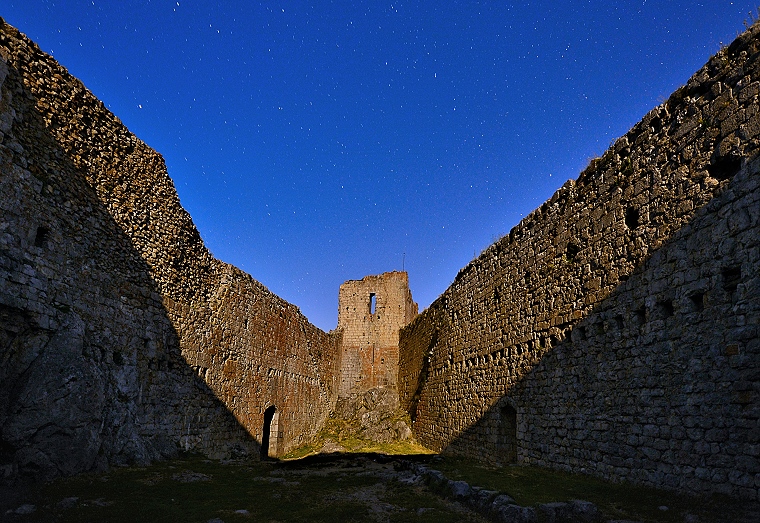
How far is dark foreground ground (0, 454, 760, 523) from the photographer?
20.1 ft

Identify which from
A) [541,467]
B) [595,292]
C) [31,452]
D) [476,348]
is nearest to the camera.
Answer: [31,452]

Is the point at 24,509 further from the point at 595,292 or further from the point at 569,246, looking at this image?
the point at 569,246

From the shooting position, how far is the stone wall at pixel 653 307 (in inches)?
253

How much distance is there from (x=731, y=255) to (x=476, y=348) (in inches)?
393

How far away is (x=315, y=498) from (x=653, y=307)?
20.4 feet

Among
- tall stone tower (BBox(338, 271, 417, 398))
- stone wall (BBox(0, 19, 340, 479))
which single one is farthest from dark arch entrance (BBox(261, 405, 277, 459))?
tall stone tower (BBox(338, 271, 417, 398))

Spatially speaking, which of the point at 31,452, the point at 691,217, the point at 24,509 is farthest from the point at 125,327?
the point at 691,217

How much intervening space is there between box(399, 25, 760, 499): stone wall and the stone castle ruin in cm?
3

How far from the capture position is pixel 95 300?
10.6 metres

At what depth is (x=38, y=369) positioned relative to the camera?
838 cm

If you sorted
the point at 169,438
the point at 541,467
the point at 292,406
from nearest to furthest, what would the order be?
the point at 541,467 < the point at 169,438 < the point at 292,406

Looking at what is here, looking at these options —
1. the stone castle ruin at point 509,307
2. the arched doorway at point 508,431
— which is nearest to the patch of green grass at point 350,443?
the stone castle ruin at point 509,307

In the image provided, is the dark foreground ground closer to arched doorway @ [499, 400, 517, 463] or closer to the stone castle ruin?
the stone castle ruin

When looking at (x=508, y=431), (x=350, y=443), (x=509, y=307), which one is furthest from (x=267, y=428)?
(x=509, y=307)
